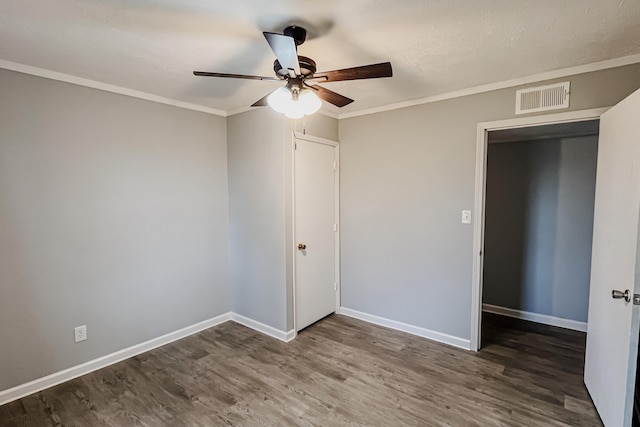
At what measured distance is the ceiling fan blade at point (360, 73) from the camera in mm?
1647

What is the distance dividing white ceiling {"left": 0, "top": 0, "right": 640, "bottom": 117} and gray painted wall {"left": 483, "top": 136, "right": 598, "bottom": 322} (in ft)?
4.77

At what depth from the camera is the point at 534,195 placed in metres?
3.56

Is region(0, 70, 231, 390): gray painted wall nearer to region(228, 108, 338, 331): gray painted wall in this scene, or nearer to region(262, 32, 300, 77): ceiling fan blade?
region(228, 108, 338, 331): gray painted wall

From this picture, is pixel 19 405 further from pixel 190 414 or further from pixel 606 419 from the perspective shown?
pixel 606 419

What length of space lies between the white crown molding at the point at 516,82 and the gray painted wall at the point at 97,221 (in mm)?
1886

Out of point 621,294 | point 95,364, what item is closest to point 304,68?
point 621,294

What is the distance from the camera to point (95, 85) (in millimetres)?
2541

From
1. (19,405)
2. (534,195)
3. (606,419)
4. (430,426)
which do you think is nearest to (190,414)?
(19,405)

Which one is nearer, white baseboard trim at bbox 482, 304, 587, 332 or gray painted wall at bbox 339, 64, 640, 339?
gray painted wall at bbox 339, 64, 640, 339

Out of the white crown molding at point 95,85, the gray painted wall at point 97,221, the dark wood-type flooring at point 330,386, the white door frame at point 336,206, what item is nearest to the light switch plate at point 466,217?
the dark wood-type flooring at point 330,386

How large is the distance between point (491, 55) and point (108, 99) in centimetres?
295

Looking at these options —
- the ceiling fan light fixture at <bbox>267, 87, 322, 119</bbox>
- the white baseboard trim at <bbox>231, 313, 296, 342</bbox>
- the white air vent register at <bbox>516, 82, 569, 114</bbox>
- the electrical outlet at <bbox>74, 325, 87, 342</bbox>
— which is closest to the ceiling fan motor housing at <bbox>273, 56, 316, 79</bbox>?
the ceiling fan light fixture at <bbox>267, 87, 322, 119</bbox>

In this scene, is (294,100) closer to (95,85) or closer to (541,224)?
(95,85)

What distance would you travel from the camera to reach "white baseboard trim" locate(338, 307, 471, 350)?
2.97 meters
